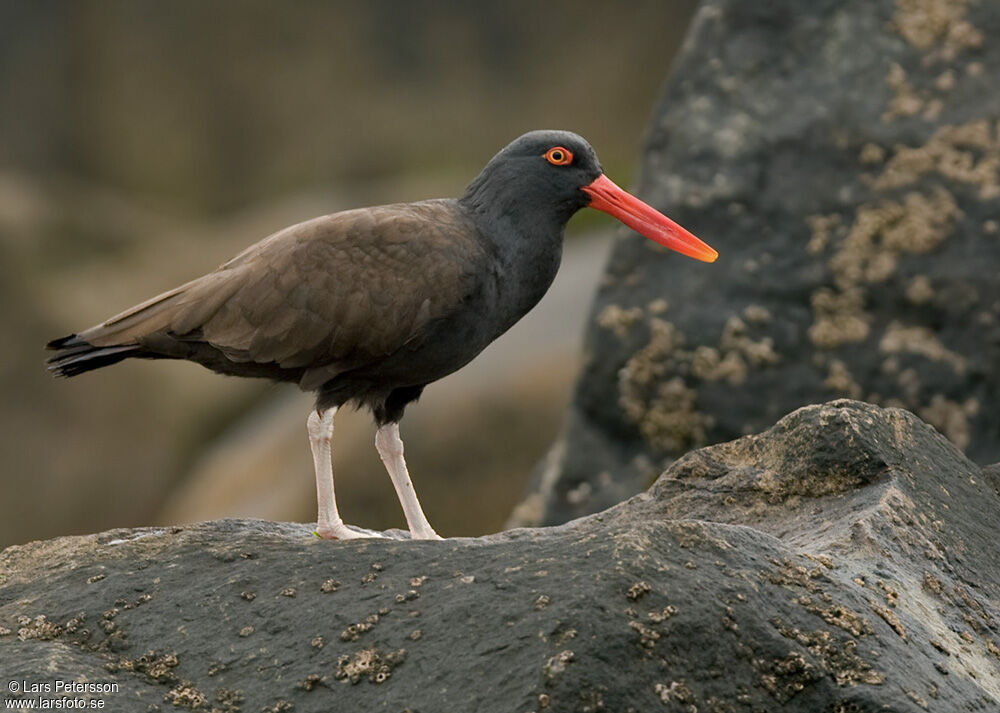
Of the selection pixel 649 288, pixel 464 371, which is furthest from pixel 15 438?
pixel 649 288

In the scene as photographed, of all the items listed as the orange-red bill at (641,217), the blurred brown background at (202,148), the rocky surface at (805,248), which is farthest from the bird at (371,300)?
the blurred brown background at (202,148)

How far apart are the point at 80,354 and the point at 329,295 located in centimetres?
106

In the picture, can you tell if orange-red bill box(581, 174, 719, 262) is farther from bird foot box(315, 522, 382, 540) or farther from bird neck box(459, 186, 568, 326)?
bird foot box(315, 522, 382, 540)

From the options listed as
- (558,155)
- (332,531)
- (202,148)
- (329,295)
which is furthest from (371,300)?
(202,148)

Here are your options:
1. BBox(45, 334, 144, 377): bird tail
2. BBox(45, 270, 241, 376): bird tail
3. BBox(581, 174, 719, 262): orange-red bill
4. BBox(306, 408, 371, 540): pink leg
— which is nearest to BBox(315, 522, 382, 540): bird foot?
BBox(306, 408, 371, 540): pink leg

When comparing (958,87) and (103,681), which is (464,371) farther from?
(103,681)

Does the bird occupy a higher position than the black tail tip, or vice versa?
the bird

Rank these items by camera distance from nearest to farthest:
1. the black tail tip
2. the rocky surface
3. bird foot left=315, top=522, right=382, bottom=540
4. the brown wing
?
bird foot left=315, top=522, right=382, bottom=540 → the brown wing → the black tail tip → the rocky surface

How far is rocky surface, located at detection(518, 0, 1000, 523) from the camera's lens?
24.0 ft

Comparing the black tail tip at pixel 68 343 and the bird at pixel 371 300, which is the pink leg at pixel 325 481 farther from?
the black tail tip at pixel 68 343

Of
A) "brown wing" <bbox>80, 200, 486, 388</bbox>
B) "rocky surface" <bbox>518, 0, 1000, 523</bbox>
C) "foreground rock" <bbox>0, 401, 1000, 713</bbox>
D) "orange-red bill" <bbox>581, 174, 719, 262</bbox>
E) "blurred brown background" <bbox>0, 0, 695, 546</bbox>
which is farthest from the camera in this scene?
"blurred brown background" <bbox>0, 0, 695, 546</bbox>

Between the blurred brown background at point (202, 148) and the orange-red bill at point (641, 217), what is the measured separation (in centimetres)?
838

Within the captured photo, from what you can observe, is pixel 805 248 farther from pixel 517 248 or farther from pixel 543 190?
pixel 517 248

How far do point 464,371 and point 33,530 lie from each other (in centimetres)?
516
